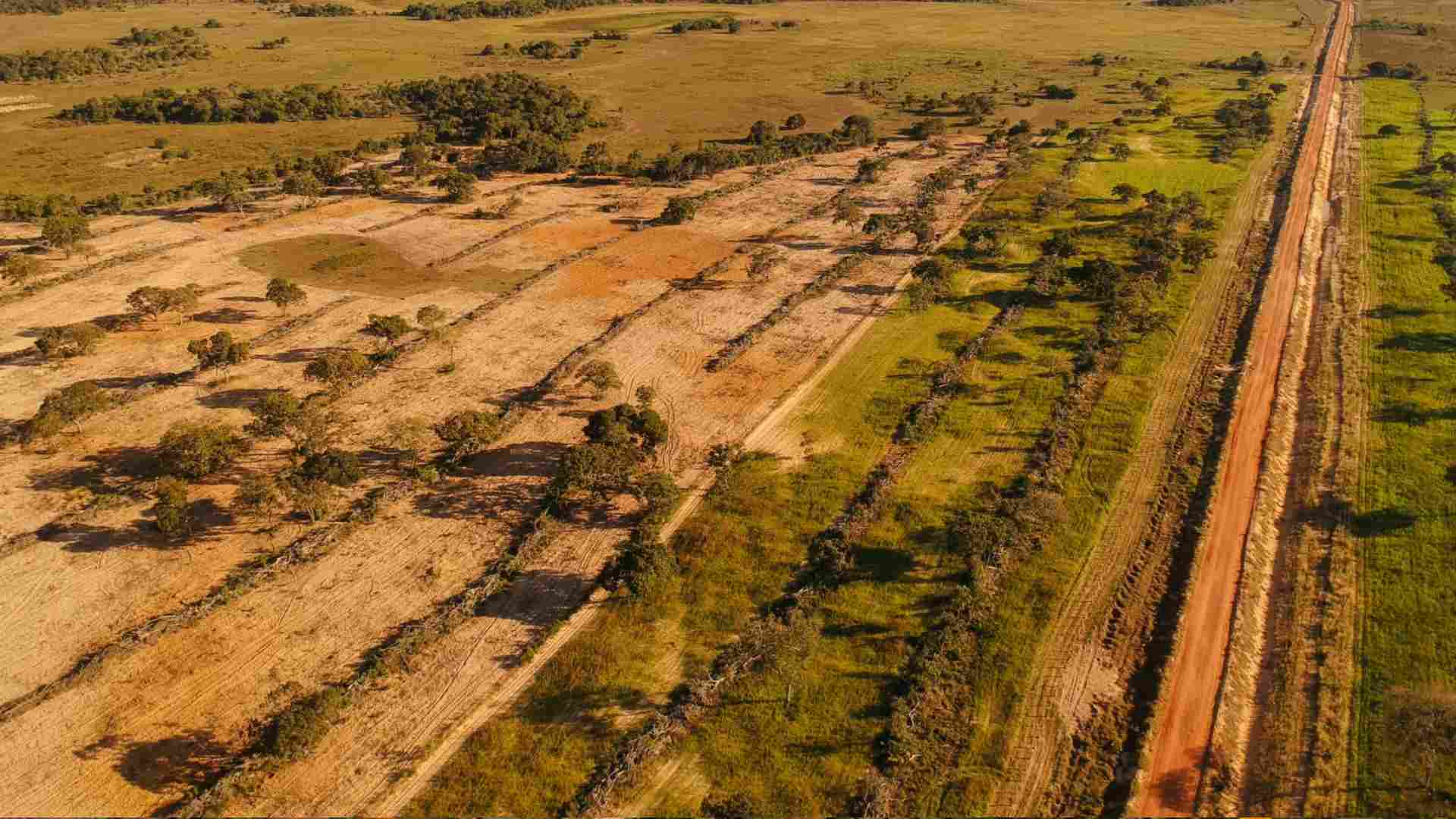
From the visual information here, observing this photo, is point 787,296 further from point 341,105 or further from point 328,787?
point 341,105

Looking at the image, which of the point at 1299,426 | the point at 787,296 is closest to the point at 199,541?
the point at 787,296

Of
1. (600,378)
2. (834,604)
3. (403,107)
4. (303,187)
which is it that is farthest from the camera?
(403,107)

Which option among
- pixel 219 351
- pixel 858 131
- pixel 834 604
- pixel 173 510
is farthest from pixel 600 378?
pixel 858 131

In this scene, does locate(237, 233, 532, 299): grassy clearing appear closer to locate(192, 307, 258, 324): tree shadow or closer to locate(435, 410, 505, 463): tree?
locate(192, 307, 258, 324): tree shadow

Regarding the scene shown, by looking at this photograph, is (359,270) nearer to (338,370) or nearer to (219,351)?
(219,351)

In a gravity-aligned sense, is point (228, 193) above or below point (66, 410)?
above

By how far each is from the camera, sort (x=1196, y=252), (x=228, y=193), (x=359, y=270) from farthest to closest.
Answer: (x=228, y=193) → (x=359, y=270) → (x=1196, y=252)
